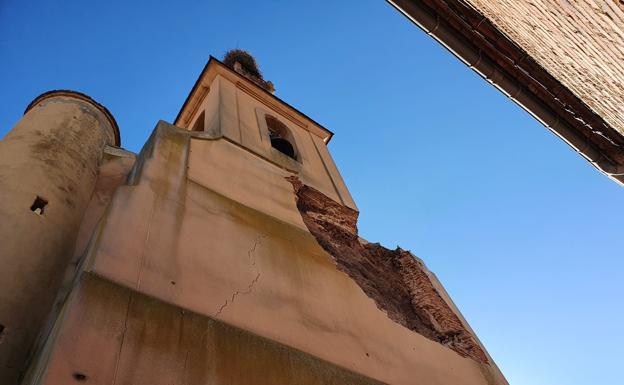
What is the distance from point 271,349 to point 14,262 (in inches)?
112

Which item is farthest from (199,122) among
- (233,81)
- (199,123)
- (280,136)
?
(280,136)

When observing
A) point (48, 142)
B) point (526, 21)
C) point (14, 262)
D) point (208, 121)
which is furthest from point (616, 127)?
point (208, 121)

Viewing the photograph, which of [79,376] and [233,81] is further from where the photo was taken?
[233,81]

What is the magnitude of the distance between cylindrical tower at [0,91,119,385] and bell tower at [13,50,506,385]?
0.42 meters

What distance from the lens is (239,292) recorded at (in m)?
4.95

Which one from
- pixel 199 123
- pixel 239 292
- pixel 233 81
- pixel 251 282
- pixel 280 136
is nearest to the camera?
pixel 239 292

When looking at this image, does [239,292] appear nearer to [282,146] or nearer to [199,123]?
[282,146]

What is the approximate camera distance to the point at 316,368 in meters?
4.48

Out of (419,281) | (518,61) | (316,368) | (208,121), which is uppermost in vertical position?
(208,121)

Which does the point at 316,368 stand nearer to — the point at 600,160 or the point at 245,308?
the point at 245,308

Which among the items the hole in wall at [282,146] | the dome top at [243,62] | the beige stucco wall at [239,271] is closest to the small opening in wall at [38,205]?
the beige stucco wall at [239,271]

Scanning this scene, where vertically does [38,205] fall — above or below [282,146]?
below

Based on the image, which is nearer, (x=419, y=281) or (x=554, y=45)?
(x=554, y=45)

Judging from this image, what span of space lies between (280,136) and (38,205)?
7536 mm
